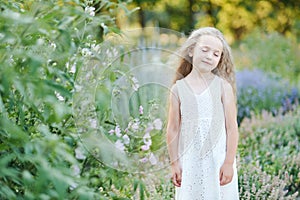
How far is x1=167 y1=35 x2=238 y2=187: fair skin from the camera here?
9.82 feet

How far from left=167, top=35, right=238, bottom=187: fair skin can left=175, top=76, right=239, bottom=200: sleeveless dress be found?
0.02m

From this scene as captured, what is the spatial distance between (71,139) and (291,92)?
4795 mm

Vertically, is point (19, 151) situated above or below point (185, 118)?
below

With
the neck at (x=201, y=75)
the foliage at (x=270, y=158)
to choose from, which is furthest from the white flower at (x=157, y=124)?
the foliage at (x=270, y=158)

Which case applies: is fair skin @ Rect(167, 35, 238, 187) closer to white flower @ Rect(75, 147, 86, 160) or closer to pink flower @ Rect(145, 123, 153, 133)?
pink flower @ Rect(145, 123, 153, 133)

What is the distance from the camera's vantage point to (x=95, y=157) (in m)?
2.52

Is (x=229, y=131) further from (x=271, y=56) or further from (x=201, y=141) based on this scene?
(x=271, y=56)

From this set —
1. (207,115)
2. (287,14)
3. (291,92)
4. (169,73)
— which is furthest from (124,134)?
(287,14)

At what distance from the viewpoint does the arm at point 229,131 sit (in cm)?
312

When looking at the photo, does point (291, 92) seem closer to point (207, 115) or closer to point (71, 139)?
point (207, 115)

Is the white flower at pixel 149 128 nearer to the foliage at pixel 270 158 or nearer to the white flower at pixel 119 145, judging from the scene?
the white flower at pixel 119 145

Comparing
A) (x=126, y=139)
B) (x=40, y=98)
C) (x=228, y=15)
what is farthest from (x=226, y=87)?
(x=228, y=15)

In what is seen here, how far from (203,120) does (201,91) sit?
0.14 metres

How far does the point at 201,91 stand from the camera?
306 cm
